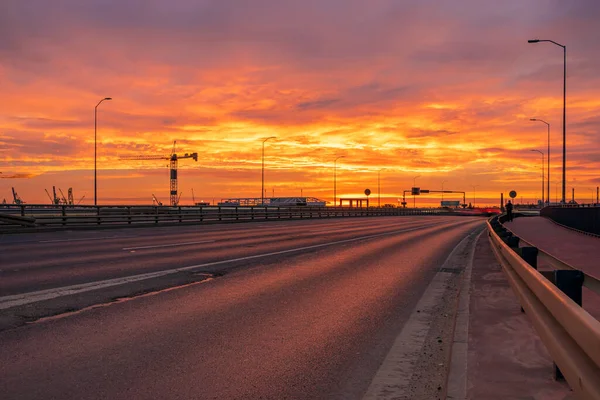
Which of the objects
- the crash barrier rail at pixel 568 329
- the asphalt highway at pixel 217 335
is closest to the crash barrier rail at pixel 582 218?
the asphalt highway at pixel 217 335

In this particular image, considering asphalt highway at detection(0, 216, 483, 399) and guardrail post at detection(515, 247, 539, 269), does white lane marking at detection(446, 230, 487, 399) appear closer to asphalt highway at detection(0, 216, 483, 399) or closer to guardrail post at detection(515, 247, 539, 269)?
asphalt highway at detection(0, 216, 483, 399)

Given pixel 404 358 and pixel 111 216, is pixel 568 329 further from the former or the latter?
pixel 111 216

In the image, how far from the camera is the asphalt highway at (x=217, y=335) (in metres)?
4.52

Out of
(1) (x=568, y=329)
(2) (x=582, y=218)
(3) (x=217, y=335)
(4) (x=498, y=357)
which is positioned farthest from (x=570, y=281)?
(2) (x=582, y=218)

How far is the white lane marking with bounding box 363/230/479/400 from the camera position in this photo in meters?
4.41

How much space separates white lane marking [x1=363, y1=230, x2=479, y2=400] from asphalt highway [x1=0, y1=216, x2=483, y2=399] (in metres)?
0.13

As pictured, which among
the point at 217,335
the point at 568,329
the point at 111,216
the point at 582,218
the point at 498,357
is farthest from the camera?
the point at 111,216

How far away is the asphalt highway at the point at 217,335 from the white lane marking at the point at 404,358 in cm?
13

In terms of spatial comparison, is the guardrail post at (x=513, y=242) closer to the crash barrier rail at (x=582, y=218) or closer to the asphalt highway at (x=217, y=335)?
the asphalt highway at (x=217, y=335)

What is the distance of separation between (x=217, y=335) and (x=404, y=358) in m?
2.16

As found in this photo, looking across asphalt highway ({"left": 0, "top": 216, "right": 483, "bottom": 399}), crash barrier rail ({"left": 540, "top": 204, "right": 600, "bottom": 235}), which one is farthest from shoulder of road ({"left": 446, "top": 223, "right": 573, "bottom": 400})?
crash barrier rail ({"left": 540, "top": 204, "right": 600, "bottom": 235})

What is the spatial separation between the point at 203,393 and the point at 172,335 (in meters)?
1.88

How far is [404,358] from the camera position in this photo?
5391mm

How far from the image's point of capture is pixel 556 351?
3.30m
